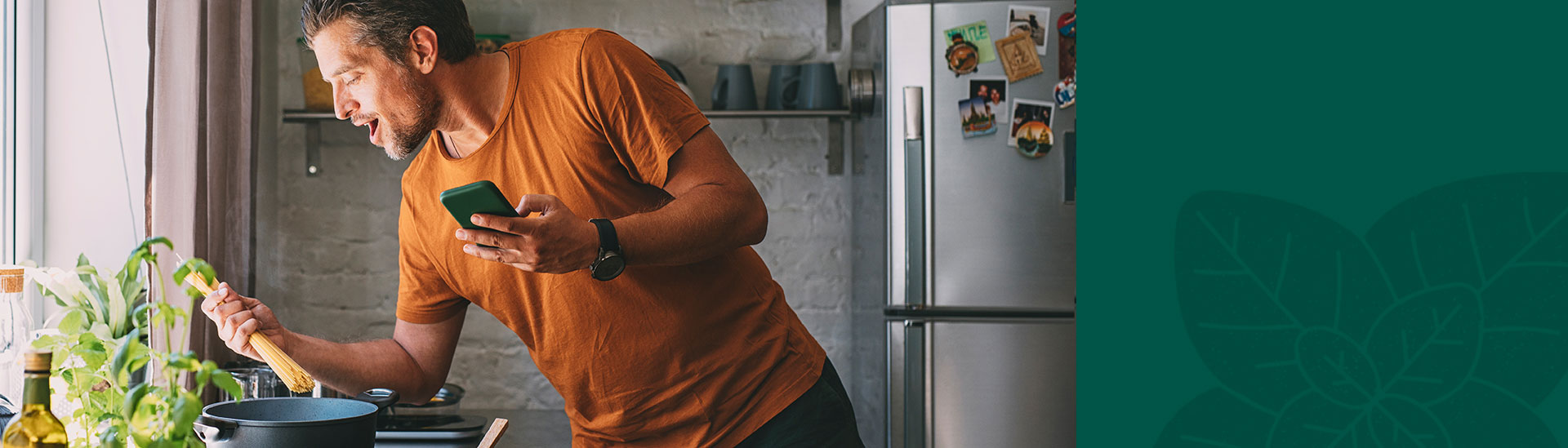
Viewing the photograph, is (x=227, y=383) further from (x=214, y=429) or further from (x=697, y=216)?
(x=697, y=216)

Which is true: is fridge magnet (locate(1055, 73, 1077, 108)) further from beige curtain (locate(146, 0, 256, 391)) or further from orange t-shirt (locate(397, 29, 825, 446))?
beige curtain (locate(146, 0, 256, 391))

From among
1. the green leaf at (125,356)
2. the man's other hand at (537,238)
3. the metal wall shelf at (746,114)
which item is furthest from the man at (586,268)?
the metal wall shelf at (746,114)

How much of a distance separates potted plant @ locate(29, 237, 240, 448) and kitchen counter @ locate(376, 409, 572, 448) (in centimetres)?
40

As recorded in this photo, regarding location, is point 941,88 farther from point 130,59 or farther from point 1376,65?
point 1376,65

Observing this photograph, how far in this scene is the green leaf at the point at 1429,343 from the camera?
41 centimetres

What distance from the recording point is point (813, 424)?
1172mm

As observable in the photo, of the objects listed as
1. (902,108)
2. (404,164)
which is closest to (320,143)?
(404,164)

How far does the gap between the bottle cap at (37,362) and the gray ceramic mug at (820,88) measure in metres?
1.84

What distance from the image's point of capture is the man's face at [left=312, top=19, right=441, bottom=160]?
1.05m

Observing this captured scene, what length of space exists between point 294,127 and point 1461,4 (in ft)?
8.72

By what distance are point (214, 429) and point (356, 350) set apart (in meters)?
0.38

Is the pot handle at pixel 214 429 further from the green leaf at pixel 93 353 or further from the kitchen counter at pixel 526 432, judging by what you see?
the kitchen counter at pixel 526 432

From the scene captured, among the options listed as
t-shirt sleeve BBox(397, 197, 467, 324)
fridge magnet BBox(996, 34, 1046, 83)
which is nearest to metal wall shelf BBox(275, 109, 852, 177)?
fridge magnet BBox(996, 34, 1046, 83)

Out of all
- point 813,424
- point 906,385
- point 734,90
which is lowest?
point 906,385
